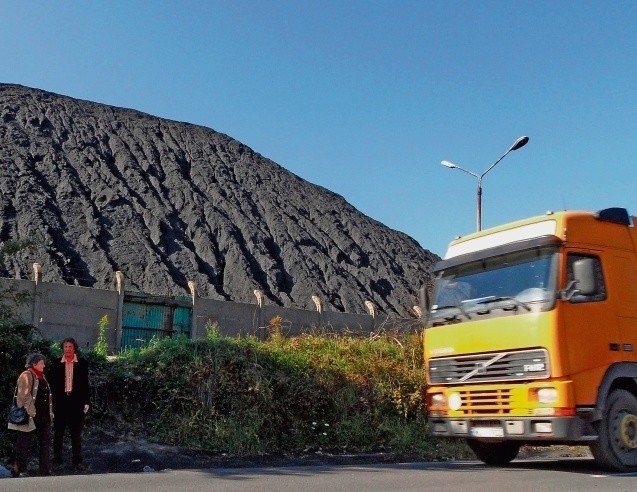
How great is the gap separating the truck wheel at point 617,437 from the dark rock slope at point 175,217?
114ft

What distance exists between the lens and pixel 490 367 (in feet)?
29.6

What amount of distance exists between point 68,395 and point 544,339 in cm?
591

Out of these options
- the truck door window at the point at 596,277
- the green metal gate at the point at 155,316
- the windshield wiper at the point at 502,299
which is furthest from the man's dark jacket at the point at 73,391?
the green metal gate at the point at 155,316

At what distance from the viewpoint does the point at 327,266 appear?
174ft

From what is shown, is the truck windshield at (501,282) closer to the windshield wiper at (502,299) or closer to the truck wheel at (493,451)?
the windshield wiper at (502,299)

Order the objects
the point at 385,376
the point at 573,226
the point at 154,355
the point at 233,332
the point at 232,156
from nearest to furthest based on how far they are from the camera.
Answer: the point at 573,226 → the point at 154,355 → the point at 385,376 → the point at 233,332 → the point at 232,156

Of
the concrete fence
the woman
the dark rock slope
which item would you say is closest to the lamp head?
the concrete fence

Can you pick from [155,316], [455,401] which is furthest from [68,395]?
[155,316]

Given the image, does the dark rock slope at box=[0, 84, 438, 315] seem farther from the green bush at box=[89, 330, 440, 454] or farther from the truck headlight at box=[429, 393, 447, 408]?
the truck headlight at box=[429, 393, 447, 408]

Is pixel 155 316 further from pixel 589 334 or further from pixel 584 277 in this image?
pixel 584 277

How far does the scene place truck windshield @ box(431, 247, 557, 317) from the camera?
8805 millimetres

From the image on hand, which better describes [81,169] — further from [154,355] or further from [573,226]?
[573,226]

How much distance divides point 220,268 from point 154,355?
120 ft

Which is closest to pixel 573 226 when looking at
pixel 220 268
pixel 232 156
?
pixel 220 268
